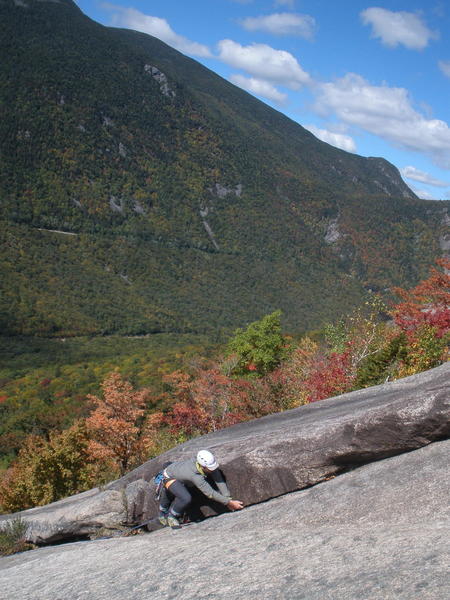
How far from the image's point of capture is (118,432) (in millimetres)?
30484

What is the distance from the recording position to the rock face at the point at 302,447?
343 inches

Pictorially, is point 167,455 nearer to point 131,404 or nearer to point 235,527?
point 235,527

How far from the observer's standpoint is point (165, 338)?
117 m

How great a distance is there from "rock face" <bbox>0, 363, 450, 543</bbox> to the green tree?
27124 mm

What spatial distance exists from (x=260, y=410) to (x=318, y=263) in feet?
531

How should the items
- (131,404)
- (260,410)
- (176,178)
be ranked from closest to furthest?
1. (260,410)
2. (131,404)
3. (176,178)

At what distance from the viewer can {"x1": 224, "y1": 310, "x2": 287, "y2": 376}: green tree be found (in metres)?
40.0

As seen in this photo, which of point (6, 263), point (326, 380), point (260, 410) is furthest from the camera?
point (6, 263)

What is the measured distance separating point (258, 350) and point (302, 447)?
3140cm

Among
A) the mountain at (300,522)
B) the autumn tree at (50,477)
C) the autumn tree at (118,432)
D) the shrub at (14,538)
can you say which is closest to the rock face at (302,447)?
the mountain at (300,522)

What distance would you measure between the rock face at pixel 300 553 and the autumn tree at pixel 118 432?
18.2m

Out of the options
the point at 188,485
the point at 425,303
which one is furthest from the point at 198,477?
the point at 425,303

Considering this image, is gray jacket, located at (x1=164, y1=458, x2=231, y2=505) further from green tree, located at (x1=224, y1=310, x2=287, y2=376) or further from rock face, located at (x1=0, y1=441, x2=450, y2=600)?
green tree, located at (x1=224, y1=310, x2=287, y2=376)

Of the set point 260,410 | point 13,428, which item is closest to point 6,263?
point 13,428
